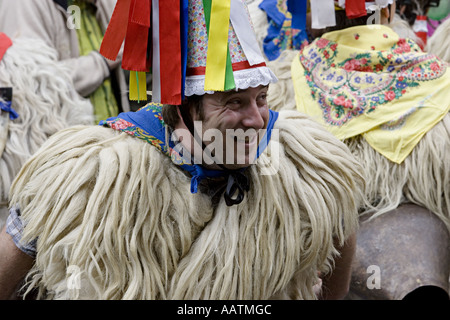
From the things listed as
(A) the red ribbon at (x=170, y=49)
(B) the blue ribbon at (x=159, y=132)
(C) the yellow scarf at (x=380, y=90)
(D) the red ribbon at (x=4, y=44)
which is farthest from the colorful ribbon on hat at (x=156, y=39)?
(C) the yellow scarf at (x=380, y=90)

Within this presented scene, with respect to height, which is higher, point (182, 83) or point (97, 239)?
point (182, 83)

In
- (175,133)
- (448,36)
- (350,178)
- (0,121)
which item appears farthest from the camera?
(448,36)

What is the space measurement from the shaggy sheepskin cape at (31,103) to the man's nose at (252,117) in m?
0.90

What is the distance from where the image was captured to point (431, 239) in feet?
6.26

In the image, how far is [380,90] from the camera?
1970 mm

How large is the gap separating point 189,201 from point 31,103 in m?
0.86

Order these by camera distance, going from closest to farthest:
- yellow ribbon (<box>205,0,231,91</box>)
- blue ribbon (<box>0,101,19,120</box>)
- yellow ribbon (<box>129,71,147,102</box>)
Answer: yellow ribbon (<box>205,0,231,91</box>), yellow ribbon (<box>129,71,147,102</box>), blue ribbon (<box>0,101,19,120</box>)

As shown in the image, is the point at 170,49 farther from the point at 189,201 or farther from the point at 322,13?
the point at 322,13

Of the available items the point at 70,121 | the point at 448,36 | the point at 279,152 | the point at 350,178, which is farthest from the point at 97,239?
the point at 448,36

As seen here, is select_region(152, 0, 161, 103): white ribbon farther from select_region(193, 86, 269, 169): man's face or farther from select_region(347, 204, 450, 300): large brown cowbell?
select_region(347, 204, 450, 300): large brown cowbell

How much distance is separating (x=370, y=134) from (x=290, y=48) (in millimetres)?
706

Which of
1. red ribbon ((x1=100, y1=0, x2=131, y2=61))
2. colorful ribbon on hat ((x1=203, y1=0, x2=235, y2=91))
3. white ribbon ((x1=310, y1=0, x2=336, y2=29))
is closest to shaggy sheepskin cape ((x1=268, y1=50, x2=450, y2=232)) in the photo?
white ribbon ((x1=310, y1=0, x2=336, y2=29))

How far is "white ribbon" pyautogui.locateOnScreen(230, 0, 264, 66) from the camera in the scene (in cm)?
127
